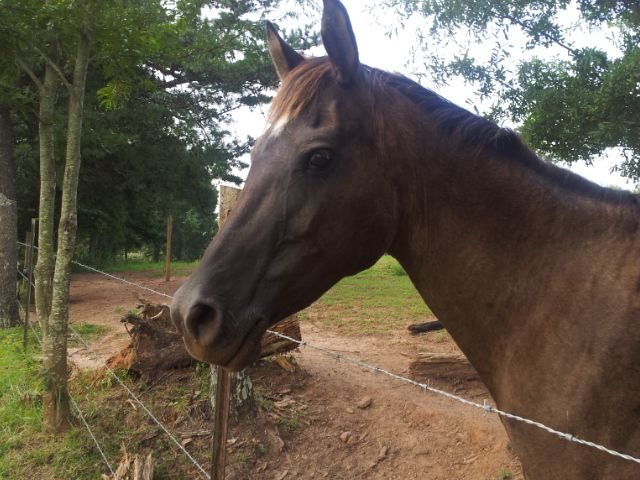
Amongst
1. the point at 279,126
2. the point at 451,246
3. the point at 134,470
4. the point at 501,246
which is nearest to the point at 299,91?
the point at 279,126

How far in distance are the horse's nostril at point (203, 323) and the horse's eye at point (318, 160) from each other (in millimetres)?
545

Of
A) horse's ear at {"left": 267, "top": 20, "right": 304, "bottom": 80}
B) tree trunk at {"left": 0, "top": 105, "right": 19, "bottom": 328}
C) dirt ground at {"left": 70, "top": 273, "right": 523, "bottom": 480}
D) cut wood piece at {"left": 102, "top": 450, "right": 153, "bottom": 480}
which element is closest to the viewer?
horse's ear at {"left": 267, "top": 20, "right": 304, "bottom": 80}

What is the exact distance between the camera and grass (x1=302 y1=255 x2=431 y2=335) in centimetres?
841

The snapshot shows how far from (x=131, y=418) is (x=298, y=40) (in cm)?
809

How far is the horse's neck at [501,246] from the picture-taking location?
4.62ft

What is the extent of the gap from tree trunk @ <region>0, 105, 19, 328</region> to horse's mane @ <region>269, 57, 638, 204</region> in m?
8.55

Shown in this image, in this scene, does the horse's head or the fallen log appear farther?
the fallen log

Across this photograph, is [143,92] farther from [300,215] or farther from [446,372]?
[300,215]

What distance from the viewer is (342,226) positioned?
1.47 metres

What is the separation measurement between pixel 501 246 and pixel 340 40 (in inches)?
34.5

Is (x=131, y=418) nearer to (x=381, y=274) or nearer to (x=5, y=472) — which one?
(x=5, y=472)

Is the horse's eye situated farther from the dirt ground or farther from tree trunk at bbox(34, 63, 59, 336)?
tree trunk at bbox(34, 63, 59, 336)

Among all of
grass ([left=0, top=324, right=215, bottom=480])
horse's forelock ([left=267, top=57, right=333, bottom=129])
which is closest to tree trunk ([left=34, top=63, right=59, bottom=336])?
grass ([left=0, top=324, right=215, bottom=480])

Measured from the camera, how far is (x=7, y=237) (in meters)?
8.13
